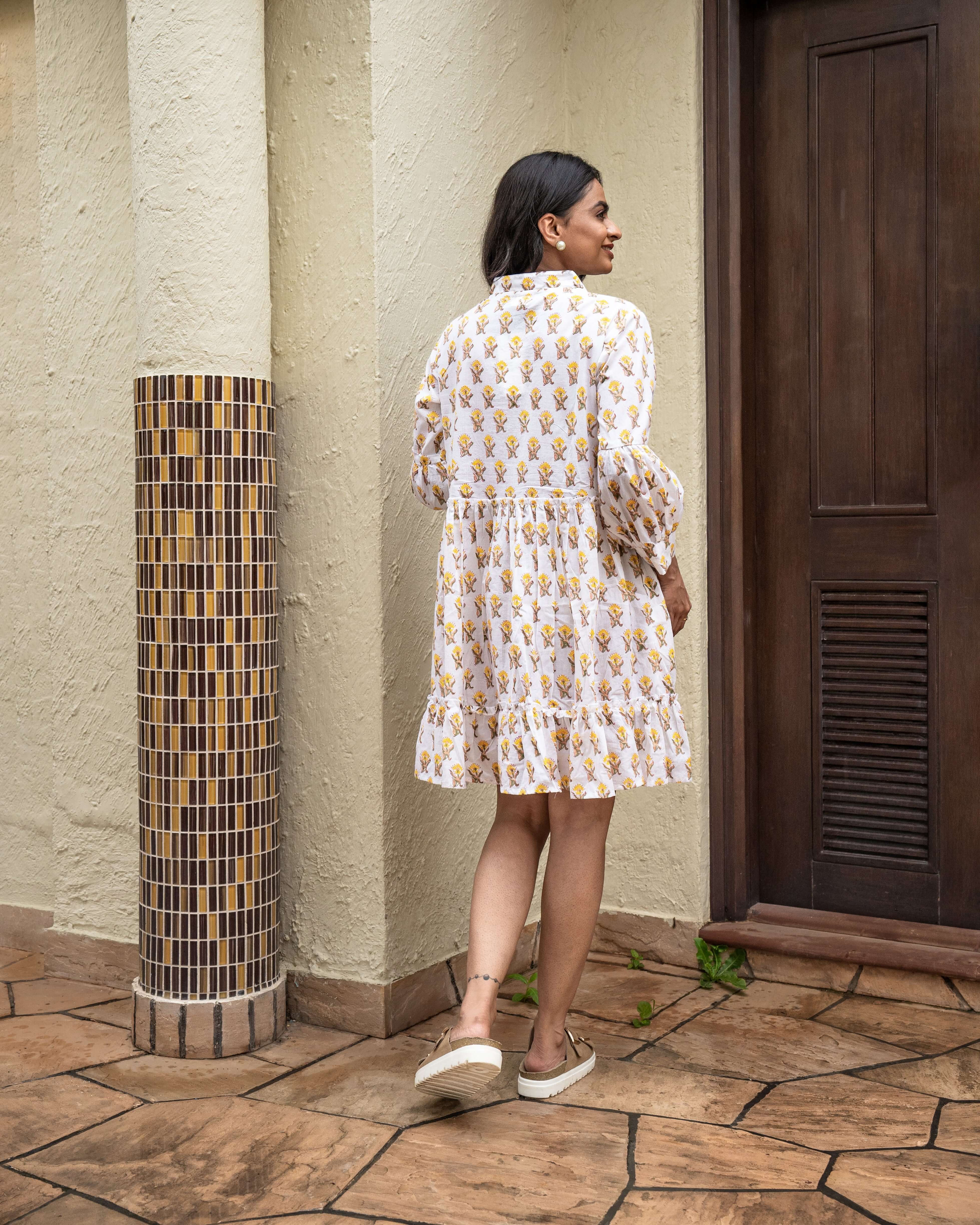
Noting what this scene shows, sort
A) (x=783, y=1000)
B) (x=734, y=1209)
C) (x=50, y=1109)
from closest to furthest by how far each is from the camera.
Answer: (x=734, y=1209)
(x=50, y=1109)
(x=783, y=1000)

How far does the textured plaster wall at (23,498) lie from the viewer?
3354 mm

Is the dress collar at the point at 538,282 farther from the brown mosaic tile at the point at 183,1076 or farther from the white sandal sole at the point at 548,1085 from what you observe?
the brown mosaic tile at the point at 183,1076

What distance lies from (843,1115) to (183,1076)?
1.29m

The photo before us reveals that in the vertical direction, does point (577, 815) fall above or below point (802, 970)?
above

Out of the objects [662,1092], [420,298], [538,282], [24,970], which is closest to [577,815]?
[662,1092]

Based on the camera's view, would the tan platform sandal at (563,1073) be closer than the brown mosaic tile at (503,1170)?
No

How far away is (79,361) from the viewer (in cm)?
307

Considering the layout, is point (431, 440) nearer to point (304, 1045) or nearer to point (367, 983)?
A: point (367, 983)

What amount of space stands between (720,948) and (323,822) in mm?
1101

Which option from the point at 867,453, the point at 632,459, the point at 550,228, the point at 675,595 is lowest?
the point at 675,595

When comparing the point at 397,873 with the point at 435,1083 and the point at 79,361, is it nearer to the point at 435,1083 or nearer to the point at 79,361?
the point at 435,1083

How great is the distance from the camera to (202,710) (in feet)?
8.38

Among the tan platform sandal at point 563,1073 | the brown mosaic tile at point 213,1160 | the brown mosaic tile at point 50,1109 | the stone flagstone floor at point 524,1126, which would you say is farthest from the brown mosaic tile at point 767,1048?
the brown mosaic tile at point 50,1109

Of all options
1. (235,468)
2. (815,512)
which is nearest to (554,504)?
(235,468)
